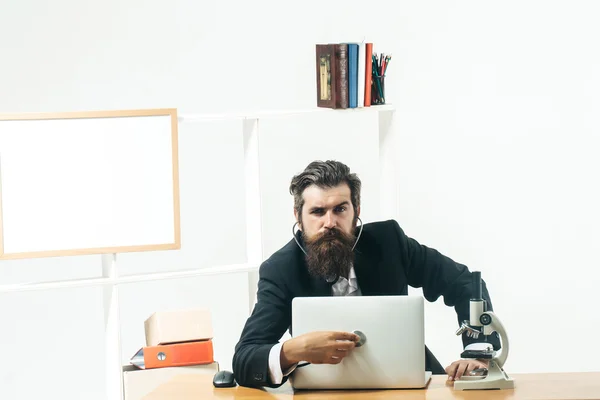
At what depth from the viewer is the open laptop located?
312 cm

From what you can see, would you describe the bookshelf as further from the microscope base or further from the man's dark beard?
the microscope base

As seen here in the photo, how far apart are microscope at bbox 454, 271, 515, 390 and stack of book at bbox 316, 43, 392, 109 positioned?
151 centimetres

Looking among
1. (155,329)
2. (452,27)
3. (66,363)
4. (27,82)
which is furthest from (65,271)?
(452,27)

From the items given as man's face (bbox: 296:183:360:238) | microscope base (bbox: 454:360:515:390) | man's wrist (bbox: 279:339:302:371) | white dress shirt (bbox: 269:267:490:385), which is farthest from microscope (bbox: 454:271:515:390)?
man's face (bbox: 296:183:360:238)

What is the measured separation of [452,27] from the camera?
6258 mm

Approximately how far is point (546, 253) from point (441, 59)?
1.40 meters

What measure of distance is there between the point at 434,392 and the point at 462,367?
6.7 inches

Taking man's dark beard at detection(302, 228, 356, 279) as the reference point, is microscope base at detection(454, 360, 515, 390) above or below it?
below

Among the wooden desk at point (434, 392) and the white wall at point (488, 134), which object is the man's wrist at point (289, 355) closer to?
the wooden desk at point (434, 392)

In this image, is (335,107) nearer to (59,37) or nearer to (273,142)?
(273,142)

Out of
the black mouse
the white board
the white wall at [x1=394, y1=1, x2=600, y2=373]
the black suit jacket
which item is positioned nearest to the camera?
the black mouse

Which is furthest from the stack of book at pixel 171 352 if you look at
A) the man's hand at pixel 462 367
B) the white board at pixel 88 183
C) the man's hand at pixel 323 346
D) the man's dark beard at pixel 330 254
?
A: the man's hand at pixel 462 367

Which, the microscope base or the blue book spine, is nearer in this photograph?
the microscope base

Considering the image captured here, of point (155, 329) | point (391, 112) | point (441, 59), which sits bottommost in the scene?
point (155, 329)
